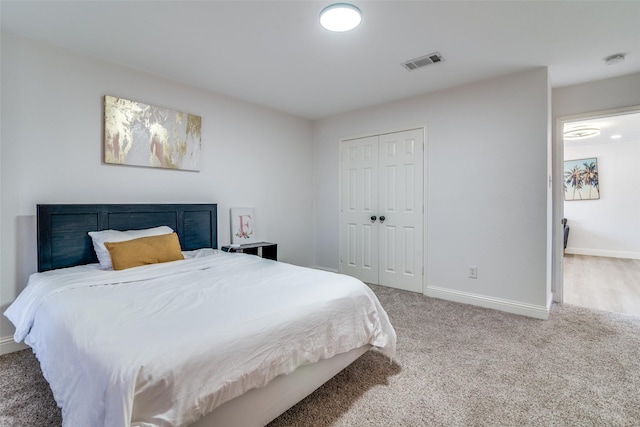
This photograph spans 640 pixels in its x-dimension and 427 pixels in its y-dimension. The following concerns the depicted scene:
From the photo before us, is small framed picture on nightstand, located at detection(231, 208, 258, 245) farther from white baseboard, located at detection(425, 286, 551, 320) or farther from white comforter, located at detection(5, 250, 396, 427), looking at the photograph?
white baseboard, located at detection(425, 286, 551, 320)

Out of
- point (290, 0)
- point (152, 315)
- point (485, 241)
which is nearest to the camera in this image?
point (152, 315)

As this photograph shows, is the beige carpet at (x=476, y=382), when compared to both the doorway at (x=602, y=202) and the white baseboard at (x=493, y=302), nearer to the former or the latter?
the white baseboard at (x=493, y=302)

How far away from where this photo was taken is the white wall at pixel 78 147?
2.25m

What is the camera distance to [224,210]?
3.62m

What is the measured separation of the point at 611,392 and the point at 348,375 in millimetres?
1579

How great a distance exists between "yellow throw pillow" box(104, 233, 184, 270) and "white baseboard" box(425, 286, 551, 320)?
2883 mm

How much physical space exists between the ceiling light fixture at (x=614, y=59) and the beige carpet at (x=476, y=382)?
7.93ft

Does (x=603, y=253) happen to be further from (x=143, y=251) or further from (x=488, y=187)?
(x=143, y=251)

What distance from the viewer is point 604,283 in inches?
162

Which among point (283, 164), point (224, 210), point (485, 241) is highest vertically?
point (283, 164)

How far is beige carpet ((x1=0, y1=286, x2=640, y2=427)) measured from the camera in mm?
1565

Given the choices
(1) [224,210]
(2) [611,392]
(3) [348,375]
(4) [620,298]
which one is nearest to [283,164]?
(1) [224,210]

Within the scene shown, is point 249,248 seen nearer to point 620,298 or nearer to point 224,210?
point 224,210

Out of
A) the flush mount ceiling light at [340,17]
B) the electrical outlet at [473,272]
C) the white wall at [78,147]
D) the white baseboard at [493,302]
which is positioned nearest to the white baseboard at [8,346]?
the white wall at [78,147]
